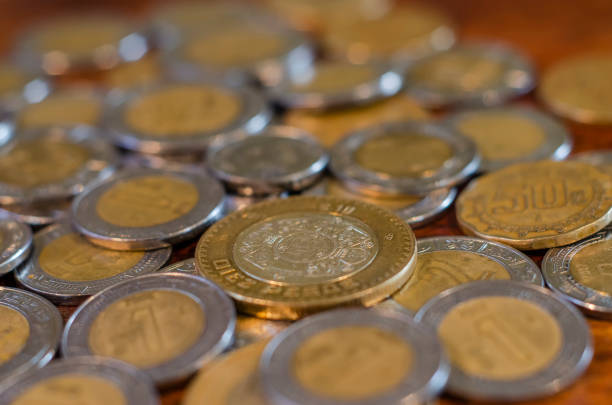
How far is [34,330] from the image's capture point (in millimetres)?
Answer: 1375

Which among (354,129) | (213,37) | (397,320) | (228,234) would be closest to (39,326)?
(228,234)

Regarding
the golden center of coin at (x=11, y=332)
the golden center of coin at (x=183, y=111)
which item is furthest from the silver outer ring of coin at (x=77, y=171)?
the golden center of coin at (x=11, y=332)

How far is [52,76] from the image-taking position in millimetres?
2656

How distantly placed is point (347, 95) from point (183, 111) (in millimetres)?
499

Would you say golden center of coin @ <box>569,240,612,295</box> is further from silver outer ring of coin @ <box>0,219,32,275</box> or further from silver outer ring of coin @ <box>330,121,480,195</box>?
silver outer ring of coin @ <box>0,219,32,275</box>

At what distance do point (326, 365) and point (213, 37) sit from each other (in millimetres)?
1815

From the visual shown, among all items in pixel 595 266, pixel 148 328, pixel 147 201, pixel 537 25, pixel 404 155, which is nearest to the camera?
pixel 148 328

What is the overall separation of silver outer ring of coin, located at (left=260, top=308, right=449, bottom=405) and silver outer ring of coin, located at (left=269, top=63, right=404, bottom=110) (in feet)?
3.23

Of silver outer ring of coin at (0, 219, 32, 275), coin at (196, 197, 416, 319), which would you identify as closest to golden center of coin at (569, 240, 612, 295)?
coin at (196, 197, 416, 319)

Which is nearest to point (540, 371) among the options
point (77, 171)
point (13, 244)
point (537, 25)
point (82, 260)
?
point (82, 260)

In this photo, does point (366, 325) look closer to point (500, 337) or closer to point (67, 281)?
point (500, 337)

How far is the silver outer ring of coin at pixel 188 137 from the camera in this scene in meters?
1.96

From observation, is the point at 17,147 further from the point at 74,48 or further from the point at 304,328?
the point at 304,328

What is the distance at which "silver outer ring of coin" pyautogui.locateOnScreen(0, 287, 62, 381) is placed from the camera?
1290 mm
